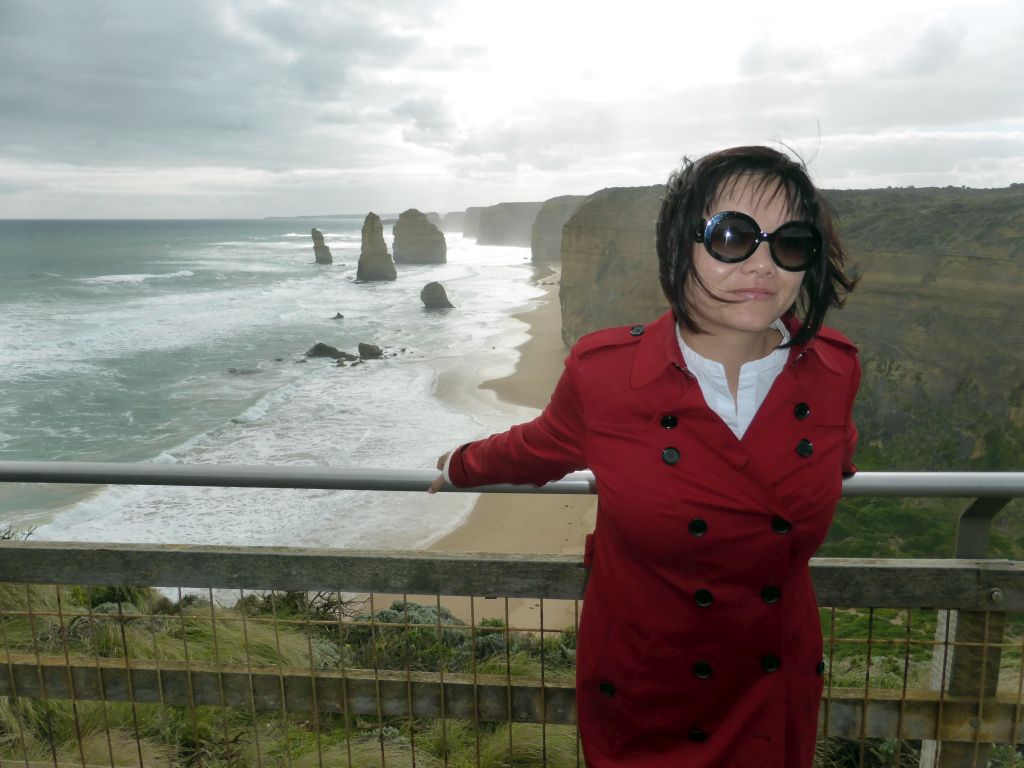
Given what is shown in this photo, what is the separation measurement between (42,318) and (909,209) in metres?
49.7

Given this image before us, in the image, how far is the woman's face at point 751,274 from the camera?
1.53 m

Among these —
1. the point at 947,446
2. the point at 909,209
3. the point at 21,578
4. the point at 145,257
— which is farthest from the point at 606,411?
the point at 145,257

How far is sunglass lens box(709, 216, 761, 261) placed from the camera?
151 centimetres

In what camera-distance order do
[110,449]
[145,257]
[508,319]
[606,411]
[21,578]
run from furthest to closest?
[145,257]
[508,319]
[110,449]
[21,578]
[606,411]

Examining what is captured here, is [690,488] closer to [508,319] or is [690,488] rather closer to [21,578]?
[21,578]

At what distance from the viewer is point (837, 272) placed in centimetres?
167

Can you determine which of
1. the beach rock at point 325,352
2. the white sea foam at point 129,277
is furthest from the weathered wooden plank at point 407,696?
the white sea foam at point 129,277

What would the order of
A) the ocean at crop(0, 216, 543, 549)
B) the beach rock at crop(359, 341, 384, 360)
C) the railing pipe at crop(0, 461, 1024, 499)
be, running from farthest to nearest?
the beach rock at crop(359, 341, 384, 360) → the ocean at crop(0, 216, 543, 549) → the railing pipe at crop(0, 461, 1024, 499)

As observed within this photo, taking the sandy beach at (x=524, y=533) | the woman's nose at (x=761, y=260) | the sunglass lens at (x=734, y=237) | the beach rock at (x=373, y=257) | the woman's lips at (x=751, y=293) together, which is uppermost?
the sunglass lens at (x=734, y=237)

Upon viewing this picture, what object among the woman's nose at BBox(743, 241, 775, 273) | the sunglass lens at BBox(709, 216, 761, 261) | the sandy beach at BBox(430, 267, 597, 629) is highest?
the sunglass lens at BBox(709, 216, 761, 261)

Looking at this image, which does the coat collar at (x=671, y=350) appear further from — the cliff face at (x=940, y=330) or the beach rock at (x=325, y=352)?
the beach rock at (x=325, y=352)

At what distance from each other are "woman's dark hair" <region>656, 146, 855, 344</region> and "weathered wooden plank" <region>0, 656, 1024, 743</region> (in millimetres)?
1267

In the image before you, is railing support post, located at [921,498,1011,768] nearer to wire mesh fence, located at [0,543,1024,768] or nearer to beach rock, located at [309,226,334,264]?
wire mesh fence, located at [0,543,1024,768]

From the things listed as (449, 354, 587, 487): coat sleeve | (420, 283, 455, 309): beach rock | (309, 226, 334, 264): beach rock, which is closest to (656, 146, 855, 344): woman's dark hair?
(449, 354, 587, 487): coat sleeve
